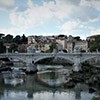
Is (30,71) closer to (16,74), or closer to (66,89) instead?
(16,74)

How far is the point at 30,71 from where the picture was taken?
29.1 meters

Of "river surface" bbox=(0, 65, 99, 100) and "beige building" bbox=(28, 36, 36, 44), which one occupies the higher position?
"beige building" bbox=(28, 36, 36, 44)

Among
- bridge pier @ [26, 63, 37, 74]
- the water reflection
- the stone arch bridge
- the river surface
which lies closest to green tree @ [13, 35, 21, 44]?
the stone arch bridge

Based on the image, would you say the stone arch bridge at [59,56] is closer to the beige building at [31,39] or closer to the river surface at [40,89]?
the river surface at [40,89]

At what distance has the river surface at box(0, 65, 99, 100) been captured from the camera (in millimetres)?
18734

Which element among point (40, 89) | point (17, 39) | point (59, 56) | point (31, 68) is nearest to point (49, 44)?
point (17, 39)

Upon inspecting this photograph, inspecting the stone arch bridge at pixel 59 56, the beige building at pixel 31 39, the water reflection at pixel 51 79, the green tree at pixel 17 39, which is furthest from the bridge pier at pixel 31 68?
the beige building at pixel 31 39

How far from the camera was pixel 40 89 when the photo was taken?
21234 mm

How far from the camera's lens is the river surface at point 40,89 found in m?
18.7

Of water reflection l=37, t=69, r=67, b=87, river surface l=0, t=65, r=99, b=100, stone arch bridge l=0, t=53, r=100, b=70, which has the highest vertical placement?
stone arch bridge l=0, t=53, r=100, b=70

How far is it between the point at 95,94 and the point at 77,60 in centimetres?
1102

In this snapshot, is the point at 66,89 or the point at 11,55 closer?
the point at 66,89

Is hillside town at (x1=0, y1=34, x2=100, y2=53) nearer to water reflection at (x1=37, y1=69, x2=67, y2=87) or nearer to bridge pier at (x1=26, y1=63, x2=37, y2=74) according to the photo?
bridge pier at (x1=26, y1=63, x2=37, y2=74)

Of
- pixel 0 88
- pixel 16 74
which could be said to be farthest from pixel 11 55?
pixel 0 88
